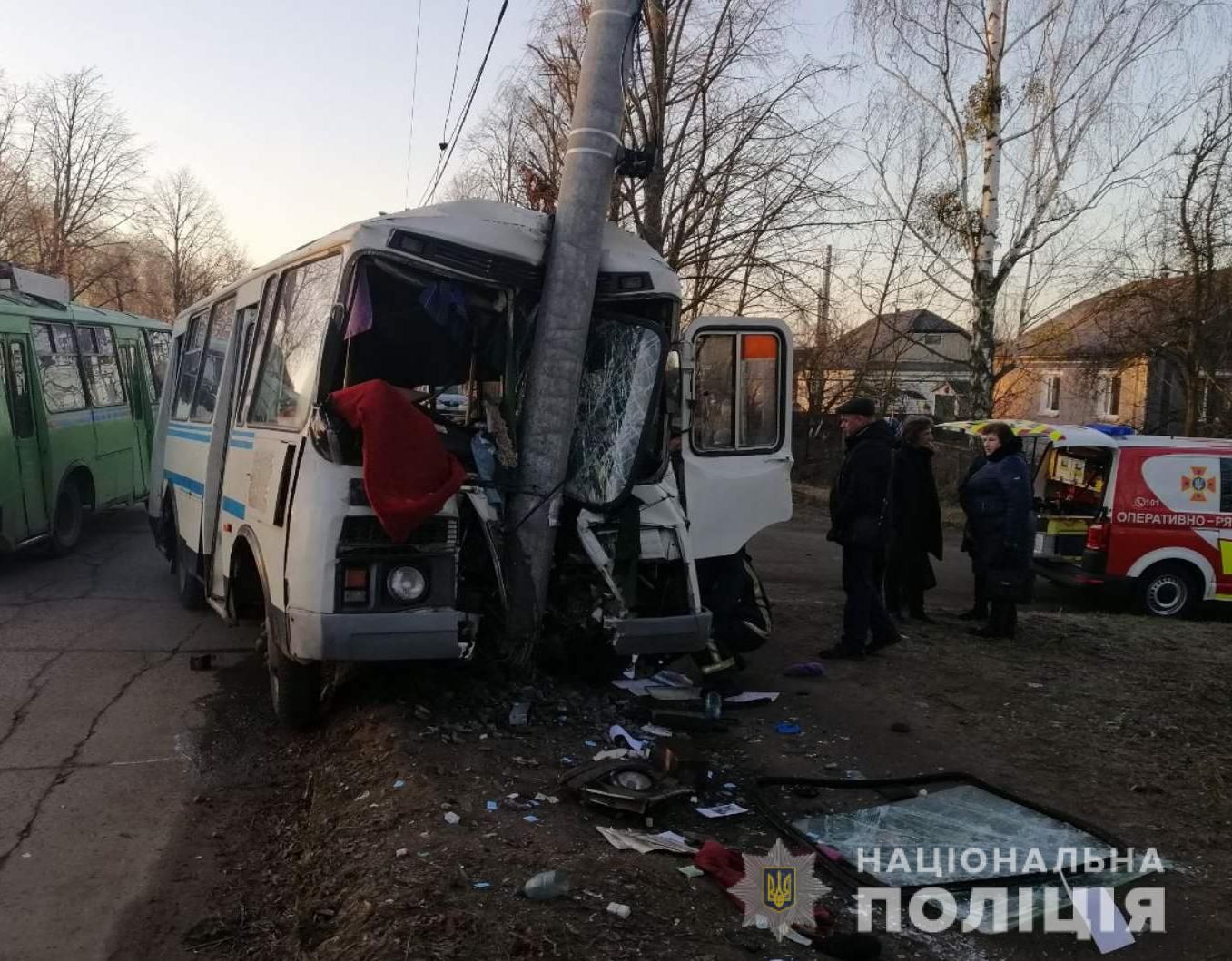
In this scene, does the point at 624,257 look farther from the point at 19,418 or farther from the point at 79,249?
the point at 79,249

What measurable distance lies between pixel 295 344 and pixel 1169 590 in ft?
31.1

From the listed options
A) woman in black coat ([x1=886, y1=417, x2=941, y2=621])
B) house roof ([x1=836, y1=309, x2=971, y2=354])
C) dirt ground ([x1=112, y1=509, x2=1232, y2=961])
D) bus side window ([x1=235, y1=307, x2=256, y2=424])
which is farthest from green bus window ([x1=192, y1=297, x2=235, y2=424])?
house roof ([x1=836, y1=309, x2=971, y2=354])

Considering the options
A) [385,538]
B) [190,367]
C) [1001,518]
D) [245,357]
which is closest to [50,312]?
[190,367]

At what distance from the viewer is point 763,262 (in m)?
20.5

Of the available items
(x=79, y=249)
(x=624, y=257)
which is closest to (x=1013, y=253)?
(x=624, y=257)

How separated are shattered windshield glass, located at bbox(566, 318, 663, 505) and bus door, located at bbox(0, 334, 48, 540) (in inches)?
289

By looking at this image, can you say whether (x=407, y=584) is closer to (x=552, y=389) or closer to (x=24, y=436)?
(x=552, y=389)

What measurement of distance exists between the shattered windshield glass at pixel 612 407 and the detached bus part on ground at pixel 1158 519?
554 centimetres

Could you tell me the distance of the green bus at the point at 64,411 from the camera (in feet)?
34.9

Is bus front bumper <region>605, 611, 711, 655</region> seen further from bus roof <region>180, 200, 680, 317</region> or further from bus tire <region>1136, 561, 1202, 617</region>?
bus tire <region>1136, 561, 1202, 617</region>

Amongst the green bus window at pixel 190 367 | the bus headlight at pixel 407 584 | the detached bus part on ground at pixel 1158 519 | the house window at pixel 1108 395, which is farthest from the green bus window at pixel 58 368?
the house window at pixel 1108 395

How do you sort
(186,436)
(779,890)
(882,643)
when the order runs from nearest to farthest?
1. (779,890)
2. (882,643)
3. (186,436)

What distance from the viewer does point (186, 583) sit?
9.07 meters

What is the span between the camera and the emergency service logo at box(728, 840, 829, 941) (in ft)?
11.5
